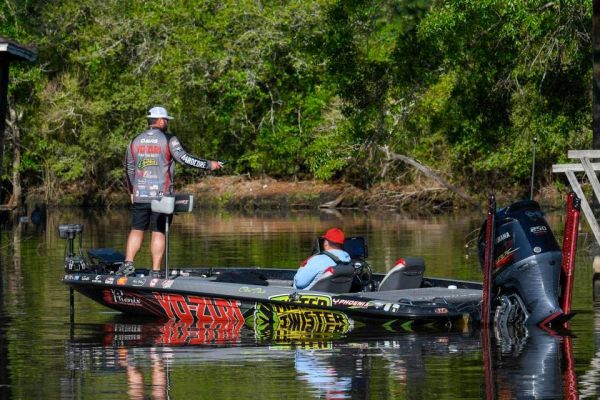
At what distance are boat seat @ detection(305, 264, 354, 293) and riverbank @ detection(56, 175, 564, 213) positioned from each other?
3579cm

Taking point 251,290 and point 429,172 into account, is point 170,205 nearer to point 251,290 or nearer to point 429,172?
point 251,290

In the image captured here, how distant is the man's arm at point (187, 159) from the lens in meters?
17.7

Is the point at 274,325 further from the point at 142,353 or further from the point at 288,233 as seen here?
the point at 288,233

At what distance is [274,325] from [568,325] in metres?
2.94

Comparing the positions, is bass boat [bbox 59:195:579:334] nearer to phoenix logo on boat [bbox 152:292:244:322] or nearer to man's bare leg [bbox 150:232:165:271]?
phoenix logo on boat [bbox 152:292:244:322]

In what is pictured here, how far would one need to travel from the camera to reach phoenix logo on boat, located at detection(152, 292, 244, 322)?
16.7 m

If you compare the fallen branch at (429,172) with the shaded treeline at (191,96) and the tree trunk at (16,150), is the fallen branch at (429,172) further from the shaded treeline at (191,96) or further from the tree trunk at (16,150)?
the tree trunk at (16,150)

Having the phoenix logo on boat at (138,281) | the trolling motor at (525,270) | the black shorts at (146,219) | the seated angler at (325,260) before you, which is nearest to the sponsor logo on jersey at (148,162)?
the black shorts at (146,219)

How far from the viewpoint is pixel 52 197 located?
2458 inches

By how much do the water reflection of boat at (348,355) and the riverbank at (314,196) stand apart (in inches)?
1443

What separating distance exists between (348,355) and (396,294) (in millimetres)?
2388

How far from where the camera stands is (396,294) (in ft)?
53.8

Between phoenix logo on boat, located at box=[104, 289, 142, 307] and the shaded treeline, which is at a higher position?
the shaded treeline

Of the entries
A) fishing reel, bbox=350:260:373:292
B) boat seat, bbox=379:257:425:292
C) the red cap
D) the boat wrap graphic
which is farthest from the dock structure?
the boat wrap graphic
